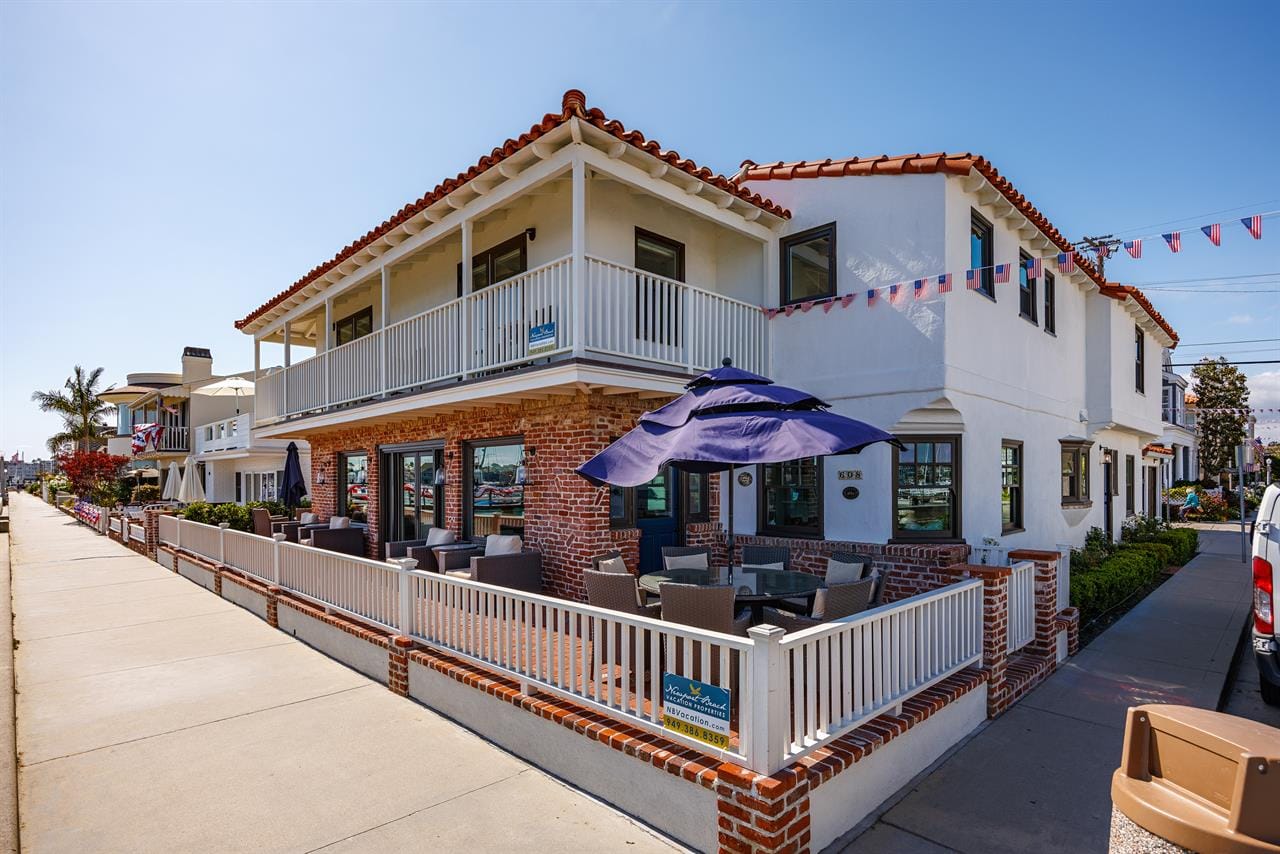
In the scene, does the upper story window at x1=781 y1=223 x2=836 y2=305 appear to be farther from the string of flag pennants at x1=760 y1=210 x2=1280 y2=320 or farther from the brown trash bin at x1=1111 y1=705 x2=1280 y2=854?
the brown trash bin at x1=1111 y1=705 x2=1280 y2=854

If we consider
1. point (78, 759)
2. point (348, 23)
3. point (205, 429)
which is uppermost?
point (348, 23)

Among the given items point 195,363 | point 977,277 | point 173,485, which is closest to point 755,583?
point 977,277

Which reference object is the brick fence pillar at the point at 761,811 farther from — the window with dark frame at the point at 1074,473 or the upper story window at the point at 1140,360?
the upper story window at the point at 1140,360

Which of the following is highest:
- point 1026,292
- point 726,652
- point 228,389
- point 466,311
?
point 228,389

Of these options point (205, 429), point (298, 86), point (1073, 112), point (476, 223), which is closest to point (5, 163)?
point (298, 86)

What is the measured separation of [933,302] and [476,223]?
6.85 m

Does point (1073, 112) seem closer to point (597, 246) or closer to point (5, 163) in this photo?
point (597, 246)

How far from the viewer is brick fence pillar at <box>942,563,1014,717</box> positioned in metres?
5.63

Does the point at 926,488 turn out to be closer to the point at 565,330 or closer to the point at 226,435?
the point at 565,330

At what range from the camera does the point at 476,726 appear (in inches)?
215

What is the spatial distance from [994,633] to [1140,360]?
1364 cm

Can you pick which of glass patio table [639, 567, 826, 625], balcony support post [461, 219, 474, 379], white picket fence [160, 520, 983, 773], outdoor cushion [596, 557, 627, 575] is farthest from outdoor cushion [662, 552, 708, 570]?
balcony support post [461, 219, 474, 379]

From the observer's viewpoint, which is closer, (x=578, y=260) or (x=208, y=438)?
(x=578, y=260)

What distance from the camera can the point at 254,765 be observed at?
16.3 feet
